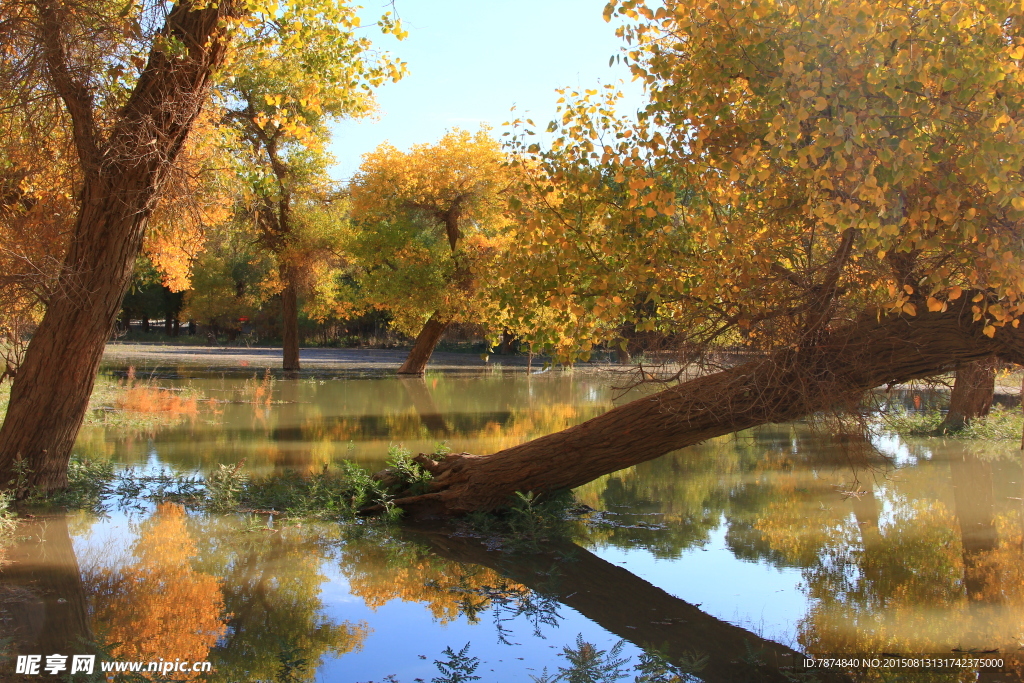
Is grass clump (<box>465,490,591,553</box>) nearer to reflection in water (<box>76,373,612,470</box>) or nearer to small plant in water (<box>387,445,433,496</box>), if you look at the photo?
small plant in water (<box>387,445,433,496</box>)

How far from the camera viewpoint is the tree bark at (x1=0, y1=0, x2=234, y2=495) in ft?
26.2

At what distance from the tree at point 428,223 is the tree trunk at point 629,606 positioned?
16956mm

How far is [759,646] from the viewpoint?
5.29 metres

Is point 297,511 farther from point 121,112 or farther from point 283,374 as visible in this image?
point 283,374

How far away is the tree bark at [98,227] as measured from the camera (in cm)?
799

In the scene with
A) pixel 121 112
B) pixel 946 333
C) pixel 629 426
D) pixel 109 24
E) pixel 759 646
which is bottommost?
pixel 759 646

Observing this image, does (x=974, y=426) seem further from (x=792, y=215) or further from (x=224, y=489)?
(x=224, y=489)

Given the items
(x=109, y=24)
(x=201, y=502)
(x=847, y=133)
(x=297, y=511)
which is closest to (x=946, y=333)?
(x=847, y=133)

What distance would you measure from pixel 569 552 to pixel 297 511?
2.85m

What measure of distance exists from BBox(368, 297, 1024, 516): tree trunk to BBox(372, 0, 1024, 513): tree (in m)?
0.02

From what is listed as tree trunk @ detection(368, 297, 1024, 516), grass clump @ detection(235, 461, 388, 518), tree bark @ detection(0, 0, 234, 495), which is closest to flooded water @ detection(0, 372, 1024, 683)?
grass clump @ detection(235, 461, 388, 518)

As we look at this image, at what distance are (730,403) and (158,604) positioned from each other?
4.72 m

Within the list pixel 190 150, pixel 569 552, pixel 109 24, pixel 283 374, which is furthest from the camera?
pixel 283 374

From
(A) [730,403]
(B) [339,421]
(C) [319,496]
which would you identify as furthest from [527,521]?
(B) [339,421]
